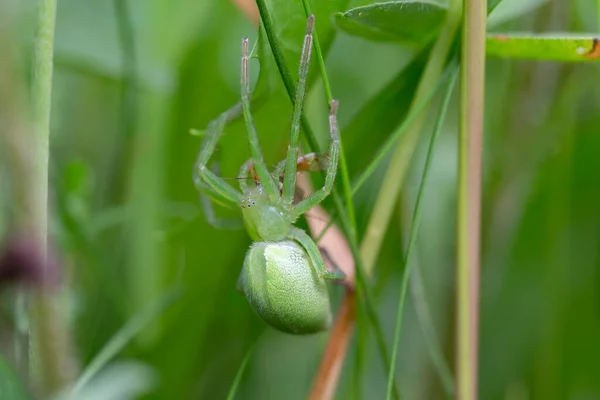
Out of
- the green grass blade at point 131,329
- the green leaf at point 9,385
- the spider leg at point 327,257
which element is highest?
the spider leg at point 327,257

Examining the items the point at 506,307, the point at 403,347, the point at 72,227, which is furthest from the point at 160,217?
the point at 506,307

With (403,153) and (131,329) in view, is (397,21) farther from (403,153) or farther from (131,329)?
(131,329)

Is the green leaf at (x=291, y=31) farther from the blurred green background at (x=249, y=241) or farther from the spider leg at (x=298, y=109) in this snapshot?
the blurred green background at (x=249, y=241)

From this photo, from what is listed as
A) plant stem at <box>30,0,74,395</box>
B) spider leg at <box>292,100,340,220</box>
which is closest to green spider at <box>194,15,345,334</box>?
spider leg at <box>292,100,340,220</box>

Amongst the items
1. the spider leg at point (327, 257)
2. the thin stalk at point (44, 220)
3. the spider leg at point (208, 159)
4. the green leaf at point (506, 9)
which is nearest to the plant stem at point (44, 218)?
the thin stalk at point (44, 220)

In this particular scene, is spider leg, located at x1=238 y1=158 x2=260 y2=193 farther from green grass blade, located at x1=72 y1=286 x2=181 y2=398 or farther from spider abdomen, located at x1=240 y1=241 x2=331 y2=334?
green grass blade, located at x1=72 y1=286 x2=181 y2=398
